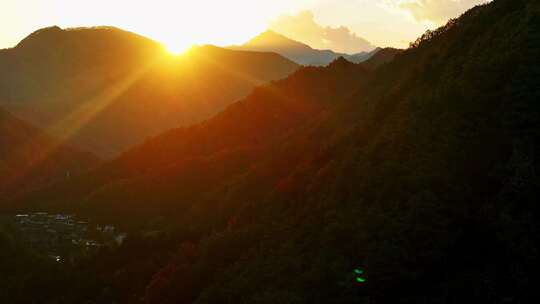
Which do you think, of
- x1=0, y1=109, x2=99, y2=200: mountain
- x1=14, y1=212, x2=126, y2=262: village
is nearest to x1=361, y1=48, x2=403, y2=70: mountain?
x1=14, y1=212, x2=126, y2=262: village

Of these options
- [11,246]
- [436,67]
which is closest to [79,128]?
[11,246]

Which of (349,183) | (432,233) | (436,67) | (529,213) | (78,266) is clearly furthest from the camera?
(78,266)

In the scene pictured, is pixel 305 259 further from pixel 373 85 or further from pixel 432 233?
pixel 373 85

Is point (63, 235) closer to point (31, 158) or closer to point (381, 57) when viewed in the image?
point (381, 57)

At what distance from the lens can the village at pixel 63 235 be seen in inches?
2243

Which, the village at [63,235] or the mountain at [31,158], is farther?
the mountain at [31,158]

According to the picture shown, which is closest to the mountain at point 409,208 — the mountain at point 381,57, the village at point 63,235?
the village at point 63,235

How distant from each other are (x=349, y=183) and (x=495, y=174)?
7.53m

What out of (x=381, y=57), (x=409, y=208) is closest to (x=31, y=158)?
(x=381, y=57)

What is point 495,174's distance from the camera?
72.0ft

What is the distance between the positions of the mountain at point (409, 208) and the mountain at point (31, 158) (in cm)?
9156

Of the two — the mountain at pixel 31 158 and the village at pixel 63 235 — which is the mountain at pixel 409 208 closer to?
the village at pixel 63 235

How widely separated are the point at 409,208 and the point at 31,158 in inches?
5264

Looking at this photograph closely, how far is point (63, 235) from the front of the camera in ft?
215
